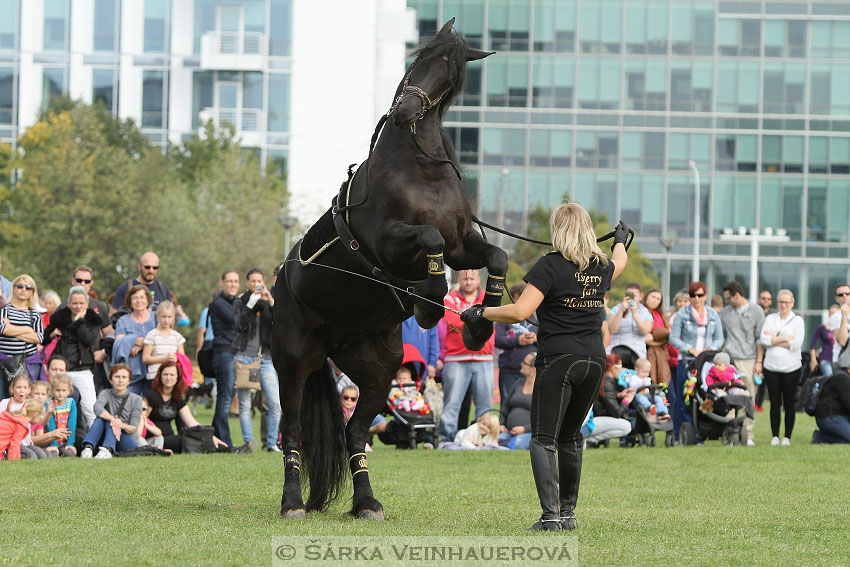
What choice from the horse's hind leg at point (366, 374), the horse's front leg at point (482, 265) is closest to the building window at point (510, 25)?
the horse's hind leg at point (366, 374)

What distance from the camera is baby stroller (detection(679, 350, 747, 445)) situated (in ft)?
53.5

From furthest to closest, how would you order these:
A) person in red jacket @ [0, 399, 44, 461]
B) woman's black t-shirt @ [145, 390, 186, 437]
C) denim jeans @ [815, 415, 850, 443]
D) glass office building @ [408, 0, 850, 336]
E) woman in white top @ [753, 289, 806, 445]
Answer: glass office building @ [408, 0, 850, 336]
woman in white top @ [753, 289, 806, 445]
denim jeans @ [815, 415, 850, 443]
woman's black t-shirt @ [145, 390, 186, 437]
person in red jacket @ [0, 399, 44, 461]

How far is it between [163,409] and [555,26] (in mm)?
37867

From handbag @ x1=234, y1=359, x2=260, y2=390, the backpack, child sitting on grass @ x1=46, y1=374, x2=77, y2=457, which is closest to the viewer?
child sitting on grass @ x1=46, y1=374, x2=77, y2=457

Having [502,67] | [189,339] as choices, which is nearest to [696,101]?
[502,67]

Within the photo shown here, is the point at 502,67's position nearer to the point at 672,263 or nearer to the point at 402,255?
the point at 672,263

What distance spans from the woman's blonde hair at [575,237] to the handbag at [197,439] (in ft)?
26.0

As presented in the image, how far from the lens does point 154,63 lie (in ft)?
157

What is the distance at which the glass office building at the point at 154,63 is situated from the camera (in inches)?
1877

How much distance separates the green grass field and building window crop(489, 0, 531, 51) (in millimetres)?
36541

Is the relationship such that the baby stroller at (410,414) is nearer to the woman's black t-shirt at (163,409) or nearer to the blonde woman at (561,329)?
the woman's black t-shirt at (163,409)

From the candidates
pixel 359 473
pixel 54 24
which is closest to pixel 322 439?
pixel 359 473

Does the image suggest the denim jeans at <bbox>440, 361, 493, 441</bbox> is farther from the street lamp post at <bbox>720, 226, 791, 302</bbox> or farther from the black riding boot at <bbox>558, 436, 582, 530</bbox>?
the street lamp post at <bbox>720, 226, 791, 302</bbox>

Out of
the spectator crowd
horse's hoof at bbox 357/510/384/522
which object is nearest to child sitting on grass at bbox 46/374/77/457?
the spectator crowd
